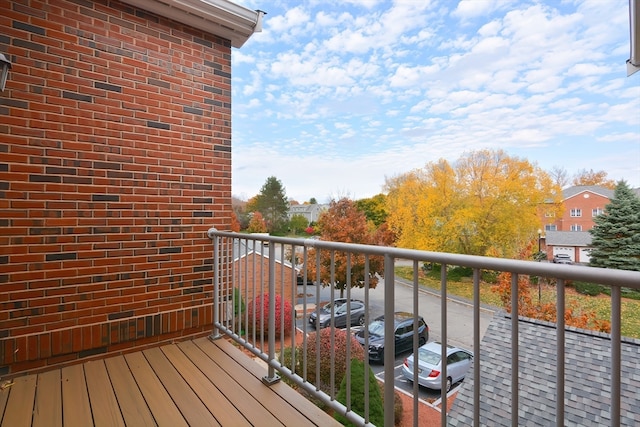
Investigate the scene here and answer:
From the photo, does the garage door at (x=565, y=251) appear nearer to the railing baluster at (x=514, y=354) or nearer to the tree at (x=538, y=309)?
the tree at (x=538, y=309)

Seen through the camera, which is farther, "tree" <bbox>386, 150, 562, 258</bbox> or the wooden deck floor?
"tree" <bbox>386, 150, 562, 258</bbox>

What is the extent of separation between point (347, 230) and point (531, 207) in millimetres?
13303

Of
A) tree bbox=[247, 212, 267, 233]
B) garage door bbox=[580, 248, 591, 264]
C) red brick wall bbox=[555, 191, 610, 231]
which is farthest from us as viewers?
red brick wall bbox=[555, 191, 610, 231]

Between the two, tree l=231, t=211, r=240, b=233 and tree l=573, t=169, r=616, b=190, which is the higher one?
tree l=573, t=169, r=616, b=190

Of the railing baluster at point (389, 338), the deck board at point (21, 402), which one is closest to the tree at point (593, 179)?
the railing baluster at point (389, 338)

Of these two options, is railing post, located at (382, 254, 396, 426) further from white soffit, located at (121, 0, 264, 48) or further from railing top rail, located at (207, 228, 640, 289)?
white soffit, located at (121, 0, 264, 48)

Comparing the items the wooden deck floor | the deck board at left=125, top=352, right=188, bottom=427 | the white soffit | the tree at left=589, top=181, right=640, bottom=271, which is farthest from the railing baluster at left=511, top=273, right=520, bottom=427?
the tree at left=589, top=181, right=640, bottom=271

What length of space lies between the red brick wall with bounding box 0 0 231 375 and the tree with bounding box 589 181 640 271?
24.7 m

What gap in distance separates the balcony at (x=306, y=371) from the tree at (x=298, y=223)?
1898 cm

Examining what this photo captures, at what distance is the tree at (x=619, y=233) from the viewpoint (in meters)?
20.5

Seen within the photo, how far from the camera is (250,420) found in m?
1.69

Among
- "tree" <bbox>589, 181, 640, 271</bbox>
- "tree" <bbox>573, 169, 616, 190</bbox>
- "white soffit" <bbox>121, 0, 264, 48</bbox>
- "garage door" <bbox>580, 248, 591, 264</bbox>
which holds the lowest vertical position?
"garage door" <bbox>580, 248, 591, 264</bbox>

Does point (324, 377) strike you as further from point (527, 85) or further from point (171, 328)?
point (527, 85)

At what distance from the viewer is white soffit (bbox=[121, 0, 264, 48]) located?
2.62 meters
